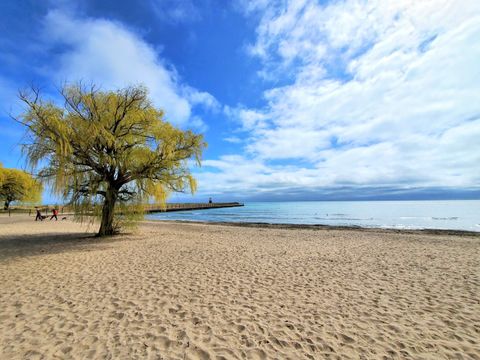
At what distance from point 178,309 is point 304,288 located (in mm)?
3145

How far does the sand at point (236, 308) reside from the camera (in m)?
3.57

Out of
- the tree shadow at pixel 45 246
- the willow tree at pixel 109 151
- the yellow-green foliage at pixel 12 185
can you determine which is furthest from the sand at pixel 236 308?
the yellow-green foliage at pixel 12 185

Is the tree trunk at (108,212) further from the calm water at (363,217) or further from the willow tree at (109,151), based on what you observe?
the calm water at (363,217)

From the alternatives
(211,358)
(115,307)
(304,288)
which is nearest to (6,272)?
(115,307)

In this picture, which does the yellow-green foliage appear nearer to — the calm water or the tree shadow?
the calm water

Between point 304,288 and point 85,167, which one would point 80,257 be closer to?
point 85,167

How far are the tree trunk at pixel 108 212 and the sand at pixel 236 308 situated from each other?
419cm

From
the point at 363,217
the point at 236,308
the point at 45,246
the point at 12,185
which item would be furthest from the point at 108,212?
the point at 12,185

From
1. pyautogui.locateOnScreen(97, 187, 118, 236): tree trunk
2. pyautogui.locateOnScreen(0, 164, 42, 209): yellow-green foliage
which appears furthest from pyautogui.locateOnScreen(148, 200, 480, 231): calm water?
pyautogui.locateOnScreen(97, 187, 118, 236): tree trunk

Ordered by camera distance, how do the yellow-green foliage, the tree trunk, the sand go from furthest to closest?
the yellow-green foliage → the tree trunk → the sand

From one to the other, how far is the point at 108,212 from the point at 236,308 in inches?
452

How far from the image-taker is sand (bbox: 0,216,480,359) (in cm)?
357

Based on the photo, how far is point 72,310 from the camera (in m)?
4.66

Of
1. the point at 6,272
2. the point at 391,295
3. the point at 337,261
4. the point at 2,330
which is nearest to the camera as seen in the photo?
the point at 2,330
